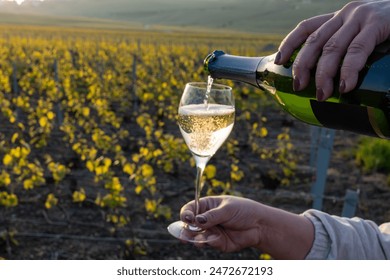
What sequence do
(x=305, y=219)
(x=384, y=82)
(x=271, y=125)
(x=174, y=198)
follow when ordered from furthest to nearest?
(x=271, y=125) → (x=174, y=198) → (x=305, y=219) → (x=384, y=82)

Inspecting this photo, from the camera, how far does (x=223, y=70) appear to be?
Answer: 1.68 m

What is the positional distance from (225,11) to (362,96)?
114 metres

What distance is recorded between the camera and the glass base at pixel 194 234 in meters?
1.68

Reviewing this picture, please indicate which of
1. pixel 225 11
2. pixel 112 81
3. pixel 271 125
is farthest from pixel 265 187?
pixel 225 11

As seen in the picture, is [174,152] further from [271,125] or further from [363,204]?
[271,125]

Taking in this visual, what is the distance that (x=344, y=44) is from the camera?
3.54ft

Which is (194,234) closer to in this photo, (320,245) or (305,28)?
(320,245)

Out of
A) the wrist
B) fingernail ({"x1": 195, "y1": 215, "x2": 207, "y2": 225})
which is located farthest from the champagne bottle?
fingernail ({"x1": 195, "y1": 215, "x2": 207, "y2": 225})

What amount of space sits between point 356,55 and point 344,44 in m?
0.05

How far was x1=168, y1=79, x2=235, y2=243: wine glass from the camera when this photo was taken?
5.16ft

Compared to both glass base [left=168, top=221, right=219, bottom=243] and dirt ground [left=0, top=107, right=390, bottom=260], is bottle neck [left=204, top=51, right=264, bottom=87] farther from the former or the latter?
dirt ground [left=0, top=107, right=390, bottom=260]

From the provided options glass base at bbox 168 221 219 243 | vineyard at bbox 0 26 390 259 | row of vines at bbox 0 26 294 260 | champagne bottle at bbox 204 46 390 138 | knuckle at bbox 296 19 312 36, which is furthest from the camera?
row of vines at bbox 0 26 294 260

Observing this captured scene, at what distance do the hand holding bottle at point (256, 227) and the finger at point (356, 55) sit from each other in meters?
0.69

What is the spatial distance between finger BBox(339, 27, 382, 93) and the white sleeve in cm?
78
